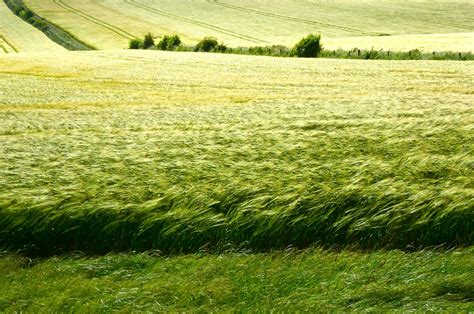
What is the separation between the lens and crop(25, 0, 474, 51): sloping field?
42.4 meters

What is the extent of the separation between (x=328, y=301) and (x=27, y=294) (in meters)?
2.68

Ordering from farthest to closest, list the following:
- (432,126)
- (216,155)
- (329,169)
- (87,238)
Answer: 1. (432,126)
2. (216,155)
3. (329,169)
4. (87,238)

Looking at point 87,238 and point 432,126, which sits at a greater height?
point 432,126

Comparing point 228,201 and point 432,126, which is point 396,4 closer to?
point 432,126

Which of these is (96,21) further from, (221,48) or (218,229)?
(218,229)

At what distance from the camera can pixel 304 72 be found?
66.7ft

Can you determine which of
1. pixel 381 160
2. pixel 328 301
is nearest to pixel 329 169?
pixel 381 160

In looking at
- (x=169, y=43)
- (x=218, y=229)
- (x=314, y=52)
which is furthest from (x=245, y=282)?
(x=169, y=43)

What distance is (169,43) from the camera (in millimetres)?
42062

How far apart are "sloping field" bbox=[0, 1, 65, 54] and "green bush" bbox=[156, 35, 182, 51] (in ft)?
32.6

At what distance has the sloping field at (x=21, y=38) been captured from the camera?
4856cm

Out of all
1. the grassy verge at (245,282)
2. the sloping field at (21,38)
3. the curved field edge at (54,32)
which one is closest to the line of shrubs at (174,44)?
the curved field edge at (54,32)

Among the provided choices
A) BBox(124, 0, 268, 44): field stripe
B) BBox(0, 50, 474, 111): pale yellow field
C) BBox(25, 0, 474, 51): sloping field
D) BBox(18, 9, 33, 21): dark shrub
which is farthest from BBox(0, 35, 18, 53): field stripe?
BBox(0, 50, 474, 111): pale yellow field

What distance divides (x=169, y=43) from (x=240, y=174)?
3605 cm
